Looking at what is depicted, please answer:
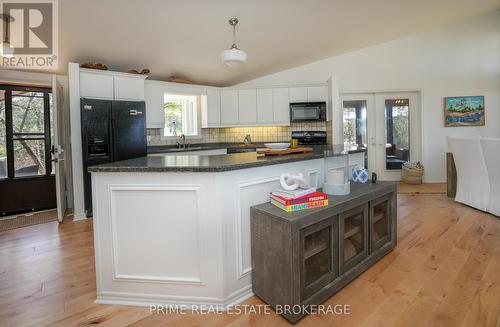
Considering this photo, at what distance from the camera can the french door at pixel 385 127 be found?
6133 mm

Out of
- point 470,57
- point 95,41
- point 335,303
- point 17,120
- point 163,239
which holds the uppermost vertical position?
point 470,57

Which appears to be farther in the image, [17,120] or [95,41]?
[17,120]

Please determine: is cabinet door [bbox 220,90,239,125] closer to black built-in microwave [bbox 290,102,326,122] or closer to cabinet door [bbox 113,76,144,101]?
black built-in microwave [bbox 290,102,326,122]

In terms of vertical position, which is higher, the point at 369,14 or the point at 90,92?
the point at 369,14

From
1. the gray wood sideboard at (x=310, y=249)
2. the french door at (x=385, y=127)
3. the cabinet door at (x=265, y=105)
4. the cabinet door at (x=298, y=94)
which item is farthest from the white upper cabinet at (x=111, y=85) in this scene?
the french door at (x=385, y=127)

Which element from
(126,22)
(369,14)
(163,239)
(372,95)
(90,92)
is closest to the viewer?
(163,239)

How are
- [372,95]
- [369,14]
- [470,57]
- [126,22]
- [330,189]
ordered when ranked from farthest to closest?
[372,95] → [470,57] → [369,14] → [126,22] → [330,189]

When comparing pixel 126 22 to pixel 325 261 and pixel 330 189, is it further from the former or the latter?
pixel 325 261

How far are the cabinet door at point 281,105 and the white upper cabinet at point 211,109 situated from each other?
1075 millimetres

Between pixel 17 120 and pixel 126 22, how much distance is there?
8.02 feet

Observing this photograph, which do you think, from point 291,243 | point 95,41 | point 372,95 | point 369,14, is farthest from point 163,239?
point 372,95

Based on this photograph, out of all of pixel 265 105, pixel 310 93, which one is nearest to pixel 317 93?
pixel 310 93

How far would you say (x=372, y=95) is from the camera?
618cm

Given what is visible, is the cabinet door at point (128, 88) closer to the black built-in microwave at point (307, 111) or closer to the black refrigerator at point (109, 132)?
the black refrigerator at point (109, 132)
